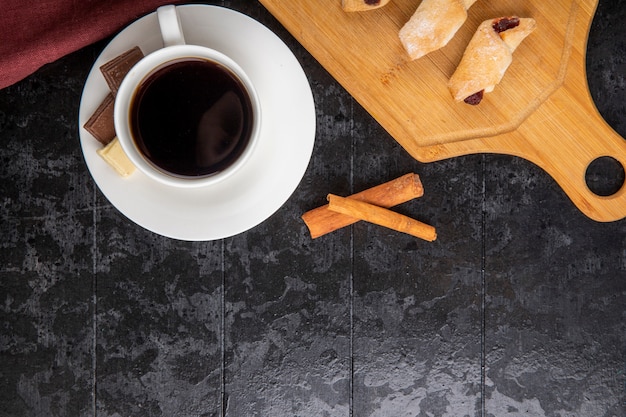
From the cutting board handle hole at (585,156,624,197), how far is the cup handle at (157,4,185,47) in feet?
2.56

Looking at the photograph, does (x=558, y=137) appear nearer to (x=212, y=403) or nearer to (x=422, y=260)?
(x=422, y=260)

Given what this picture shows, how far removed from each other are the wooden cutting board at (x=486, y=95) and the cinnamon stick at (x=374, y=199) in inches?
3.3

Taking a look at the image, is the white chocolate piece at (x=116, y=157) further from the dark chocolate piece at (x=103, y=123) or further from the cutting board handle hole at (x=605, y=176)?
the cutting board handle hole at (x=605, y=176)

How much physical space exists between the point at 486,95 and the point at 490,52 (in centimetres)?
8

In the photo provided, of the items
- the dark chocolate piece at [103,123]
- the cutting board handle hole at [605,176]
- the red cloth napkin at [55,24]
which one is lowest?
the cutting board handle hole at [605,176]

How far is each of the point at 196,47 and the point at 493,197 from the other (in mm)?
664

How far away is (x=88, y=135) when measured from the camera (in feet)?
3.23

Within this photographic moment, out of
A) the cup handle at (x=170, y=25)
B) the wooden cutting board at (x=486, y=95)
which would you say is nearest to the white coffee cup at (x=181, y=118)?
the cup handle at (x=170, y=25)

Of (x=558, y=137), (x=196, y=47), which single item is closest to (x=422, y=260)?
(x=558, y=137)

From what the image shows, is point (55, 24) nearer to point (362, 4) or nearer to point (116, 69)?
point (116, 69)

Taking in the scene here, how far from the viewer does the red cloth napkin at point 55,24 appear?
1.09 meters

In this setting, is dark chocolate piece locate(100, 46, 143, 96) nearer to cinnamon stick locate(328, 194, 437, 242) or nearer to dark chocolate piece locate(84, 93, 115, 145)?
dark chocolate piece locate(84, 93, 115, 145)

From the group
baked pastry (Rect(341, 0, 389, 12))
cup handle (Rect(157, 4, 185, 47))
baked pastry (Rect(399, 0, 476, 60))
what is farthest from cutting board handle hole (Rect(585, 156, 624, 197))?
cup handle (Rect(157, 4, 185, 47))

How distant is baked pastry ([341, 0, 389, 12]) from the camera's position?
1.05 metres
